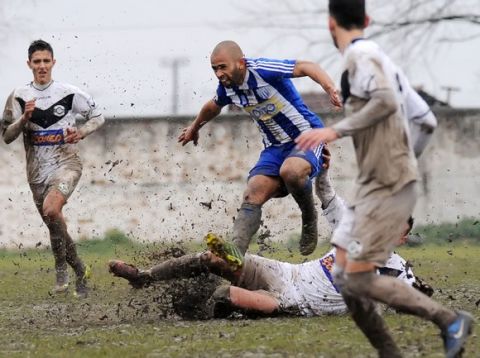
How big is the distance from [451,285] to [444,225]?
1032 centimetres

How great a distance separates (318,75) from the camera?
10.0 m

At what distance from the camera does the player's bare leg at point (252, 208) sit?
9.88 m

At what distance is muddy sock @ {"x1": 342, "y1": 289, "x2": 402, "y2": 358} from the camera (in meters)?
6.81

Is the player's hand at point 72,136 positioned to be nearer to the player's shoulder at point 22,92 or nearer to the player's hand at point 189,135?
the player's shoulder at point 22,92

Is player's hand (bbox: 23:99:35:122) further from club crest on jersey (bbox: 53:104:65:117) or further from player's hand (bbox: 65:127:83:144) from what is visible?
club crest on jersey (bbox: 53:104:65:117)

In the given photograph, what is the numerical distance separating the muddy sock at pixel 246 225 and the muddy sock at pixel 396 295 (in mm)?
3045

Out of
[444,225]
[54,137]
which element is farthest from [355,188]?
[444,225]

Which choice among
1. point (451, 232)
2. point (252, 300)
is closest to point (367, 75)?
point (252, 300)

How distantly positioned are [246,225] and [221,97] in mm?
1248

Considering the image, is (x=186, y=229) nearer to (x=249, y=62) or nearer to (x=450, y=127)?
(x=450, y=127)

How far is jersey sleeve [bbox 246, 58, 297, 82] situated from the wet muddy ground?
1710mm

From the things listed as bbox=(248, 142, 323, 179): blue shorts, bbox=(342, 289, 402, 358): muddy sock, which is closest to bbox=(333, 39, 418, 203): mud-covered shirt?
bbox=(342, 289, 402, 358): muddy sock

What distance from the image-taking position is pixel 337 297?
9516mm

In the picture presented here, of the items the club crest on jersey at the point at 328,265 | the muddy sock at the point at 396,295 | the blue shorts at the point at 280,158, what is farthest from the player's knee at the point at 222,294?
the muddy sock at the point at 396,295
